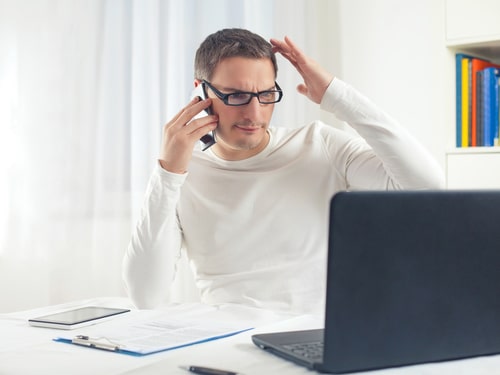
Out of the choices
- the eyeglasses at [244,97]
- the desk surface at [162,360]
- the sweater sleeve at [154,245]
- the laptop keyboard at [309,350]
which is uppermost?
the eyeglasses at [244,97]

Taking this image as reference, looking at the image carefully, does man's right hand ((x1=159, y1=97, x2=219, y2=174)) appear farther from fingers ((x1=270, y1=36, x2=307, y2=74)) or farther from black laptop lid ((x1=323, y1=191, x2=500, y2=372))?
black laptop lid ((x1=323, y1=191, x2=500, y2=372))

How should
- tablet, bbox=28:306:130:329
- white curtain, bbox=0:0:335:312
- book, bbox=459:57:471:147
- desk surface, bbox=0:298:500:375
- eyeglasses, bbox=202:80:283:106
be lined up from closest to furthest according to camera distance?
desk surface, bbox=0:298:500:375
tablet, bbox=28:306:130:329
eyeglasses, bbox=202:80:283:106
white curtain, bbox=0:0:335:312
book, bbox=459:57:471:147

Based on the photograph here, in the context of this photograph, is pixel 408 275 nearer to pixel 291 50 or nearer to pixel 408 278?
pixel 408 278

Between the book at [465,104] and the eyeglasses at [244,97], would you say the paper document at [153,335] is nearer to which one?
the eyeglasses at [244,97]

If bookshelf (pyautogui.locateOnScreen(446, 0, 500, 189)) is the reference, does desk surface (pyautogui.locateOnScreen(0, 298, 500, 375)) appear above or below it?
below

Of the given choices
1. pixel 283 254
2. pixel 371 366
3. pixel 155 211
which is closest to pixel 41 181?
pixel 155 211

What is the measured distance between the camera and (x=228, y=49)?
71.3 inches

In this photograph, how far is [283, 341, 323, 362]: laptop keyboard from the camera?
3.54 ft

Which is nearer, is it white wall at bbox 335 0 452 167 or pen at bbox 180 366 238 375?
pen at bbox 180 366 238 375

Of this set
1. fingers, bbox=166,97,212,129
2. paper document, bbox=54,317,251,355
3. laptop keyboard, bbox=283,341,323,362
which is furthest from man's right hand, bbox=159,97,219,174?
laptop keyboard, bbox=283,341,323,362

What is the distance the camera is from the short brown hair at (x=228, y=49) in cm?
180

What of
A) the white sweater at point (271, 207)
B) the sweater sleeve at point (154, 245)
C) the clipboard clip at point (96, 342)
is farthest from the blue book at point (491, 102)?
the clipboard clip at point (96, 342)

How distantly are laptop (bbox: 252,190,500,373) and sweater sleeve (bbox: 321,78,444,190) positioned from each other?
78 centimetres

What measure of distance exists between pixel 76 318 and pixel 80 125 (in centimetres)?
98
